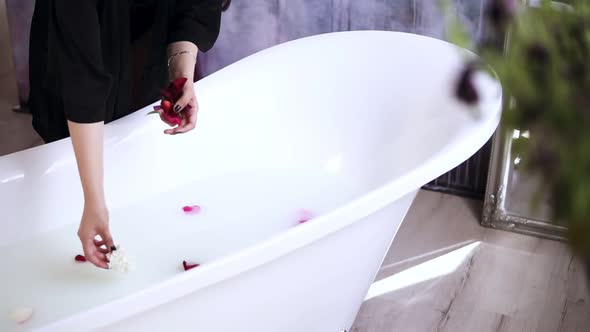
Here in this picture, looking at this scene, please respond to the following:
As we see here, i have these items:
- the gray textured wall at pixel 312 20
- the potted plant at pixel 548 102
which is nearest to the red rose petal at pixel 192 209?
the gray textured wall at pixel 312 20

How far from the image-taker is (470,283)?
231 cm

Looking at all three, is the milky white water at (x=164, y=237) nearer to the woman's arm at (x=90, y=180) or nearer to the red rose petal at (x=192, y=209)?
the red rose petal at (x=192, y=209)

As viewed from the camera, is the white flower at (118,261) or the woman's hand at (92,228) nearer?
the woman's hand at (92,228)

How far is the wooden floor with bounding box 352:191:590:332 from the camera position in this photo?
7.08 feet

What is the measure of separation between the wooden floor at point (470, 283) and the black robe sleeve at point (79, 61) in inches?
40.1

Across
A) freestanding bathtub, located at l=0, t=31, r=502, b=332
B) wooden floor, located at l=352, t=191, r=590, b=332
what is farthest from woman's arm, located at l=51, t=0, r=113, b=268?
wooden floor, located at l=352, t=191, r=590, b=332

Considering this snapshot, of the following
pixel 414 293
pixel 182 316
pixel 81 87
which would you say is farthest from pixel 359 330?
pixel 81 87

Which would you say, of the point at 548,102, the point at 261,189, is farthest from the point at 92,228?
the point at 548,102

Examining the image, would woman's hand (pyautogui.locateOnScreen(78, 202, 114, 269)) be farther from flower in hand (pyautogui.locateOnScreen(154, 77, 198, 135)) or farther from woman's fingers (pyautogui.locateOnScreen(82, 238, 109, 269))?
flower in hand (pyautogui.locateOnScreen(154, 77, 198, 135))

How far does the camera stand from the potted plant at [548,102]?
0.39 m

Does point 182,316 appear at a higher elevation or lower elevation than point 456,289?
Result: higher

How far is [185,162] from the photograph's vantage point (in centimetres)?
226

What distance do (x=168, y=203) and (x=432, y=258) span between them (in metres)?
0.86

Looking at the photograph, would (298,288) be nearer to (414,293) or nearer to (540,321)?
(414,293)
